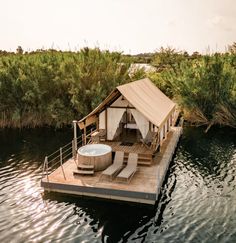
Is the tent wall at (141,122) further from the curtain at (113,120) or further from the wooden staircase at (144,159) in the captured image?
the wooden staircase at (144,159)

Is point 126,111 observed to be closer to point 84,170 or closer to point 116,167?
point 116,167

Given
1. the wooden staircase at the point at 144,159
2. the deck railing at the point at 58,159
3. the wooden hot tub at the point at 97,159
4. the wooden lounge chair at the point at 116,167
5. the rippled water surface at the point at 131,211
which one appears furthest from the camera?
the wooden staircase at the point at 144,159

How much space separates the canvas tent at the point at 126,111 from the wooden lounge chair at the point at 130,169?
230 centimetres

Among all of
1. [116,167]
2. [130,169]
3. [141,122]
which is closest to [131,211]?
[130,169]

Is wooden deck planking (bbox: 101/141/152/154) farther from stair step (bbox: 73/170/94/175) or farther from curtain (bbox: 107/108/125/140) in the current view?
stair step (bbox: 73/170/94/175)

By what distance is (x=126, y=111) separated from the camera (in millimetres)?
20281

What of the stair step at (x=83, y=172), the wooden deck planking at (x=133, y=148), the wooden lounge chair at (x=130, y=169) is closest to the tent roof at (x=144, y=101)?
the wooden deck planking at (x=133, y=148)

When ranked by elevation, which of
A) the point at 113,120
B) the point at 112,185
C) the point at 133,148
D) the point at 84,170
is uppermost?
the point at 113,120

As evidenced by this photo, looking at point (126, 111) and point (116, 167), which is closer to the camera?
point (116, 167)

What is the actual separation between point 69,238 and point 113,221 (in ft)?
6.79

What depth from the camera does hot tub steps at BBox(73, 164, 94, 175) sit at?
16.3 m

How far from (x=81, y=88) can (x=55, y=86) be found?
9.25 feet

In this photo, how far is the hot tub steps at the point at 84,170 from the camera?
16.3 meters

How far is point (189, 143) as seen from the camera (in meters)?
24.5
